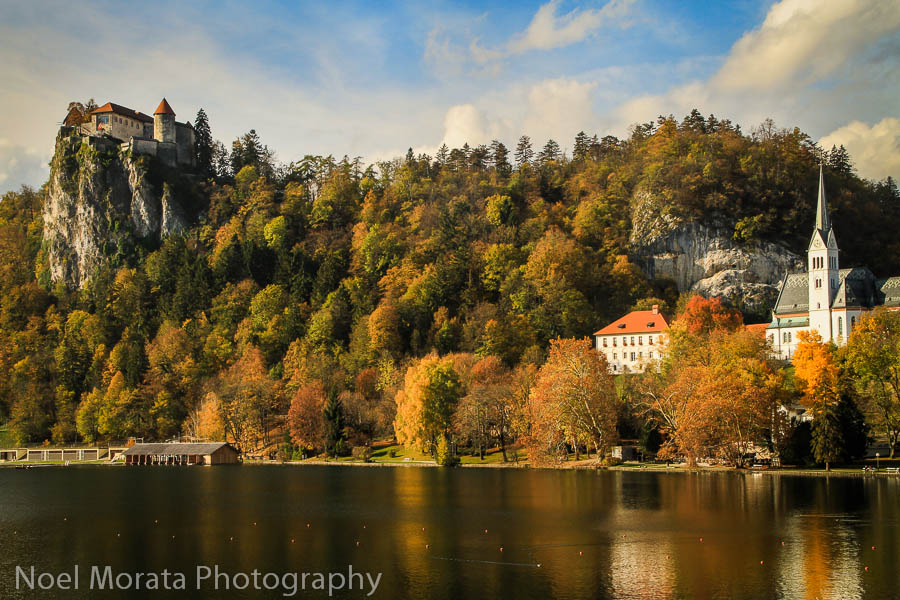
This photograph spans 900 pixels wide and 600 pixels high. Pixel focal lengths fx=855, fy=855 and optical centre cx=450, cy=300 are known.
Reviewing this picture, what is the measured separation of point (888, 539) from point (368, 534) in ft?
77.4

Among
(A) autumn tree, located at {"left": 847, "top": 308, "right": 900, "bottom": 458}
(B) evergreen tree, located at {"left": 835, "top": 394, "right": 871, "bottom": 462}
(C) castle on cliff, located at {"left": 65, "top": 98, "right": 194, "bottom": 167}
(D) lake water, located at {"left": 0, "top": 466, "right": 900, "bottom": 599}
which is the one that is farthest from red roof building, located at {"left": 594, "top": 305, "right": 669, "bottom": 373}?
(C) castle on cliff, located at {"left": 65, "top": 98, "right": 194, "bottom": 167}

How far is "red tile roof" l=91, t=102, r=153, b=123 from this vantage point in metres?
169

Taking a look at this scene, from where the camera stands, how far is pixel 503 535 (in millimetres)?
40562

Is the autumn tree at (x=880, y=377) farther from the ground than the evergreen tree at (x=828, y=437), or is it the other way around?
the autumn tree at (x=880, y=377)

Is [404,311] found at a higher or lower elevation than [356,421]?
higher

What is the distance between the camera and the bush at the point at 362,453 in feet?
307

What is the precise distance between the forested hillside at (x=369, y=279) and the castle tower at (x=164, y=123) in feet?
46.7

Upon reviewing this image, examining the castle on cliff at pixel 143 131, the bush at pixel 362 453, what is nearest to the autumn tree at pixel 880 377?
the bush at pixel 362 453

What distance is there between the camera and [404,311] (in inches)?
4781

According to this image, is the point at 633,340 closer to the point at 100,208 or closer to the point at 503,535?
the point at 503,535

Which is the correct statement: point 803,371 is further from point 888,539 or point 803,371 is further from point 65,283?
point 65,283

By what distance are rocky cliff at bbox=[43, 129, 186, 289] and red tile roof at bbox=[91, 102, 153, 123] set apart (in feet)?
22.3

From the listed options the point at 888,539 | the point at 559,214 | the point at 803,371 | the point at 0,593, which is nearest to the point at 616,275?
the point at 559,214

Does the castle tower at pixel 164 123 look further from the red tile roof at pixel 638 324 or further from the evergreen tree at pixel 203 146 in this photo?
the red tile roof at pixel 638 324
